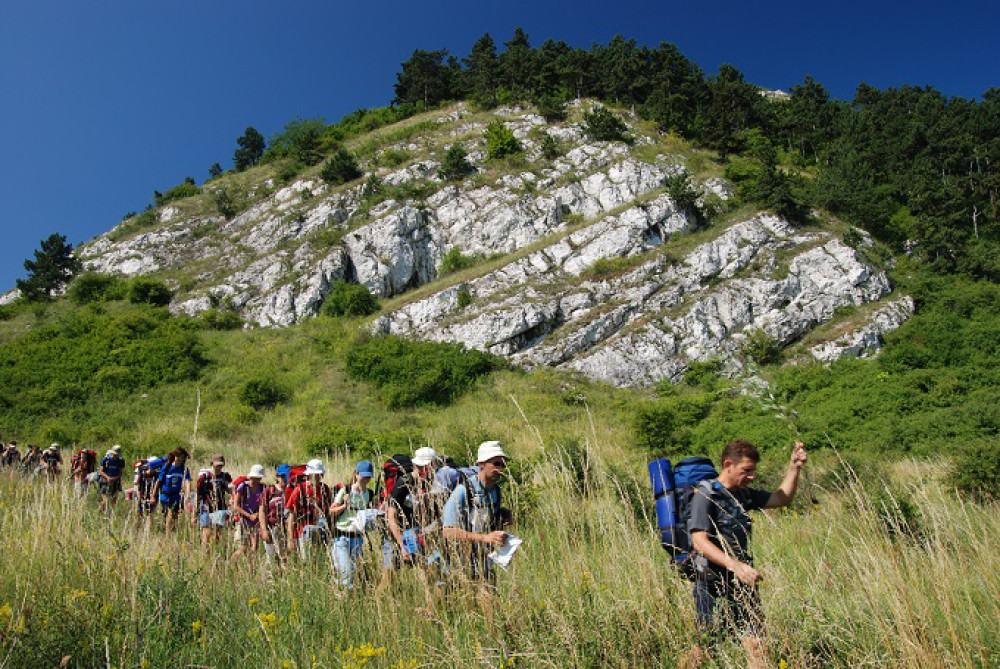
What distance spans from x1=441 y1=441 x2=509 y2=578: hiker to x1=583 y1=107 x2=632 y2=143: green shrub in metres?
39.2

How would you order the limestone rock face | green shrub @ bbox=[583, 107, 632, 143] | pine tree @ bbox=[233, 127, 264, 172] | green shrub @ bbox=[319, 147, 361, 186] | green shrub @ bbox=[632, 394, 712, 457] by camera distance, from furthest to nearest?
pine tree @ bbox=[233, 127, 264, 172] → green shrub @ bbox=[319, 147, 361, 186] → green shrub @ bbox=[583, 107, 632, 143] → the limestone rock face → green shrub @ bbox=[632, 394, 712, 457]

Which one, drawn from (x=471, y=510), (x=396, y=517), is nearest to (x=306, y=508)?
(x=396, y=517)

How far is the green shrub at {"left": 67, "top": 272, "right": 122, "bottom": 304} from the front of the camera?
30.2 m

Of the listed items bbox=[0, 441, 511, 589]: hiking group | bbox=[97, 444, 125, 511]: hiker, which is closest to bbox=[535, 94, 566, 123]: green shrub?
bbox=[97, 444, 125, 511]: hiker

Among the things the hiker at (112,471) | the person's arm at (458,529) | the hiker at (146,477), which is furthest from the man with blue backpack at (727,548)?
the hiker at (112,471)

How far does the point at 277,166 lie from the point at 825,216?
49.9 metres

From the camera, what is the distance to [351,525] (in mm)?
3520

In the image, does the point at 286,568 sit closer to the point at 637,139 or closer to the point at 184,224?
the point at 637,139

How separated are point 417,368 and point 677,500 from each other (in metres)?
18.0

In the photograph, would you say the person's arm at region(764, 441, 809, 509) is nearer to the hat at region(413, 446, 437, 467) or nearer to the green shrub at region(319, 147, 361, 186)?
the hat at region(413, 446, 437, 467)

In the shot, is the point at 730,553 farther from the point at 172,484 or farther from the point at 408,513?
the point at 172,484

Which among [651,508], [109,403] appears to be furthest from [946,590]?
[109,403]

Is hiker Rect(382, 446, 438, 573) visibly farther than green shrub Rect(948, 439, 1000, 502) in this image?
No

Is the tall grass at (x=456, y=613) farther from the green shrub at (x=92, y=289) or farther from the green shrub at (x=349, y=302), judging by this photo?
the green shrub at (x=92, y=289)
